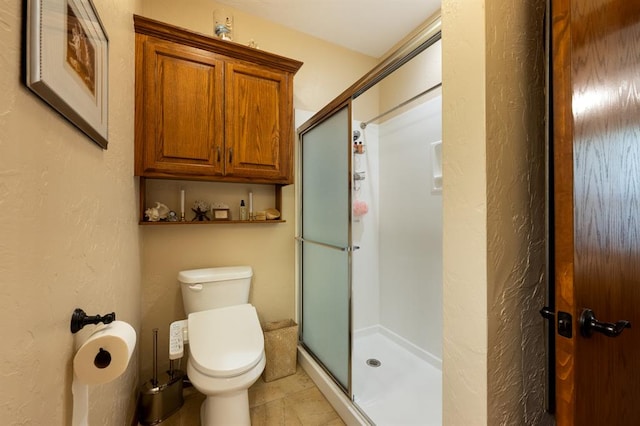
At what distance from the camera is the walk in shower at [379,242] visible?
1.62m

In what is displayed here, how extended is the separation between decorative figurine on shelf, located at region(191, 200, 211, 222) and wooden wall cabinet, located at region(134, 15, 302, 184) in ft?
0.76

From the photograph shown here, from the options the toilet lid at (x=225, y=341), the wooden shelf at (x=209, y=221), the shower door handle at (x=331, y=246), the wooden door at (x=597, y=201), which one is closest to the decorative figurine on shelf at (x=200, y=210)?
the wooden shelf at (x=209, y=221)

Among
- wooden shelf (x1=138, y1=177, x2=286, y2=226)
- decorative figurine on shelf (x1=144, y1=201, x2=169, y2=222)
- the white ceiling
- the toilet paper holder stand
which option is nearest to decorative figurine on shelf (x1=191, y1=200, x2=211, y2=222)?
wooden shelf (x1=138, y1=177, x2=286, y2=226)

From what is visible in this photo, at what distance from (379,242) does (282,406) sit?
153 cm

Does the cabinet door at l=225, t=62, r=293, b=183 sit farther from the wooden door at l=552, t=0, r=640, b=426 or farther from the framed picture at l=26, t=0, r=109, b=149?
the wooden door at l=552, t=0, r=640, b=426

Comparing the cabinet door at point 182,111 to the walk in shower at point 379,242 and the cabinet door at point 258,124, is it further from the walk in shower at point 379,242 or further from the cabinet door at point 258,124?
the walk in shower at point 379,242

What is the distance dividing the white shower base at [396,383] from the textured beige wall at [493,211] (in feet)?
2.86

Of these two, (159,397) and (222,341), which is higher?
(222,341)

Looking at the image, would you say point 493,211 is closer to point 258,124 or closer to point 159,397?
point 258,124

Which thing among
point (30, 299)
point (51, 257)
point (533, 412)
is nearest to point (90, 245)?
point (51, 257)

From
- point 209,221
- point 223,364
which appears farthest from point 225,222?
point 223,364

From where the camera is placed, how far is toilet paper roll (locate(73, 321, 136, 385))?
61 centimetres

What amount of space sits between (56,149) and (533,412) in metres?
1.53

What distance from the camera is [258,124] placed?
1.79 metres
